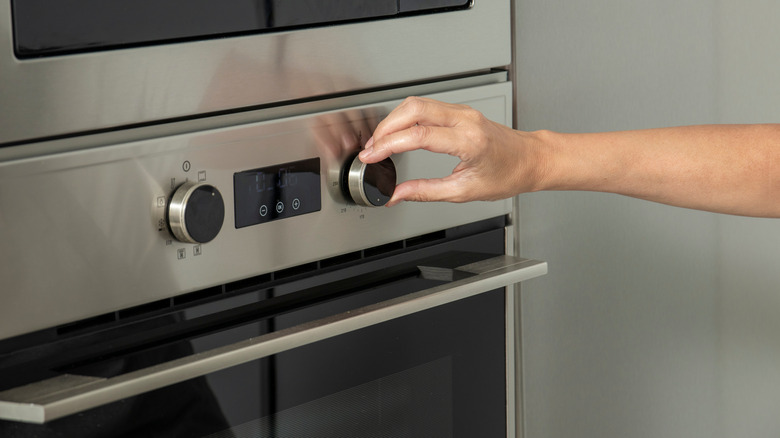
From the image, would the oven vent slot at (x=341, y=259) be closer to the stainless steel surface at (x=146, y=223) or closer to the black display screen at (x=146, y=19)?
the stainless steel surface at (x=146, y=223)

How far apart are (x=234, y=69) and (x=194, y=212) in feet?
0.38

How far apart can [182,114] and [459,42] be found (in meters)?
0.31

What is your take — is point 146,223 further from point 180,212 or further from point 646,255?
point 646,255

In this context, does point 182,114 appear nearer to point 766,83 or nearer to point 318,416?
point 318,416

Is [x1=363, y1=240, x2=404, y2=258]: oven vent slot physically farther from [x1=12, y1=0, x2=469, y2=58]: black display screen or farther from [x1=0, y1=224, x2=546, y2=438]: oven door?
[x1=12, y1=0, x2=469, y2=58]: black display screen

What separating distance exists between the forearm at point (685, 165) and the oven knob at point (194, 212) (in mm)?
330

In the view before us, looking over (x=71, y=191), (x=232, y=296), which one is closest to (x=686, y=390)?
(x=232, y=296)

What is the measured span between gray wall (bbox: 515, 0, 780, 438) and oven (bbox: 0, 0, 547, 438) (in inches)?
4.8

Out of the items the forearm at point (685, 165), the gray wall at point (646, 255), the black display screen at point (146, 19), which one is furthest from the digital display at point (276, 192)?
the gray wall at point (646, 255)

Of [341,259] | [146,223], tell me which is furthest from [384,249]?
[146,223]

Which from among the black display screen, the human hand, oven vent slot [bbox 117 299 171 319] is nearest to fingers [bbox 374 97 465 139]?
the human hand

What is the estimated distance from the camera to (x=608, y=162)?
86 cm

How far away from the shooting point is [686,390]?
1.07 meters

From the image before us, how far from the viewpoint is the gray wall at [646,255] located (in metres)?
1.01
